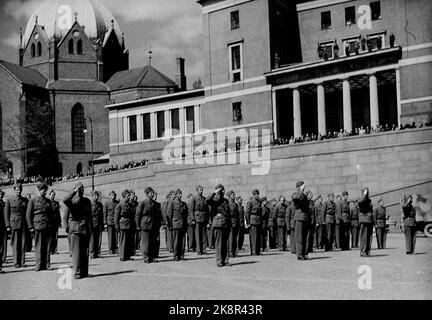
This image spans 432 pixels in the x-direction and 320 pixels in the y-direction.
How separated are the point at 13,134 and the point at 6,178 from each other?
16.0 ft

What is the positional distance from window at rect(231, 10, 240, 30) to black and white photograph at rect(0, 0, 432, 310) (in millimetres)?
338

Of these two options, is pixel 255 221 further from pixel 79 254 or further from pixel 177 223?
pixel 79 254

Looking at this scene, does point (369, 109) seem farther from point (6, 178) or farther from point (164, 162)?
point (6, 178)

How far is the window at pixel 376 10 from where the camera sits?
47625 mm

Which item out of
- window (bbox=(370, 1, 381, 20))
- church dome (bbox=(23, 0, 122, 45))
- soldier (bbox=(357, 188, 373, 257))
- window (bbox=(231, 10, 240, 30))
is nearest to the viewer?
soldier (bbox=(357, 188, 373, 257))

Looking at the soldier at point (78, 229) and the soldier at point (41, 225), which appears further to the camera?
the soldier at point (41, 225)

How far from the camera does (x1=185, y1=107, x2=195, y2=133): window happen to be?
55219mm

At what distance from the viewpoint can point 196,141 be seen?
2079 inches

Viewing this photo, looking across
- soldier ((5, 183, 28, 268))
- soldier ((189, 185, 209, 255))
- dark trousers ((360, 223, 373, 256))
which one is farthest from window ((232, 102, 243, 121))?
soldier ((5, 183, 28, 268))

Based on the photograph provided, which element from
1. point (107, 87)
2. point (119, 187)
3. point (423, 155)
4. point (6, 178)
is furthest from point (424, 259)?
point (107, 87)

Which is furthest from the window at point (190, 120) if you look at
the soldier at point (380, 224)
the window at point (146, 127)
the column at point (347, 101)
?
the soldier at point (380, 224)

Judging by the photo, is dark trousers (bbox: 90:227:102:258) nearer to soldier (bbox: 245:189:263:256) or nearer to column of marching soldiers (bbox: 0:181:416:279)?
column of marching soldiers (bbox: 0:181:416:279)

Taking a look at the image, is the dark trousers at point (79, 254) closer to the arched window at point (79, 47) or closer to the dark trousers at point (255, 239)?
the dark trousers at point (255, 239)

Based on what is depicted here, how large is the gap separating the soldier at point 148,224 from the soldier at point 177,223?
469 mm
